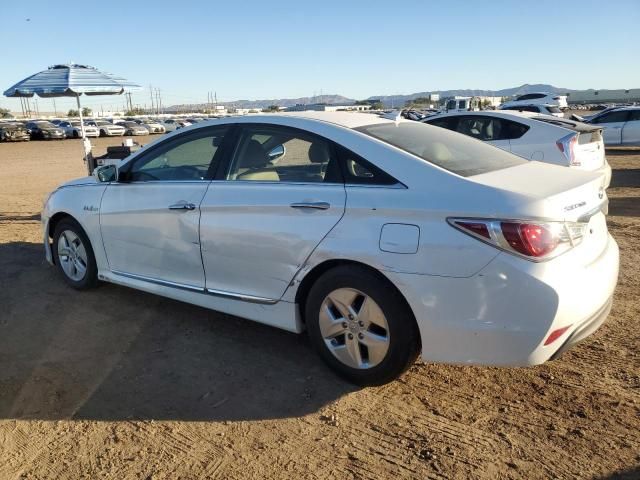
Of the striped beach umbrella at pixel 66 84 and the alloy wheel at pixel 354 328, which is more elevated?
the striped beach umbrella at pixel 66 84

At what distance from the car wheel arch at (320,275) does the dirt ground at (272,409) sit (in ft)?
1.61

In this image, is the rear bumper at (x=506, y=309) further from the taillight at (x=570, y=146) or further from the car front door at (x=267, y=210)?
the taillight at (x=570, y=146)

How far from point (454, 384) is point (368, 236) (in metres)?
1.11

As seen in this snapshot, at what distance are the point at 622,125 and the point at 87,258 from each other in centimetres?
1775

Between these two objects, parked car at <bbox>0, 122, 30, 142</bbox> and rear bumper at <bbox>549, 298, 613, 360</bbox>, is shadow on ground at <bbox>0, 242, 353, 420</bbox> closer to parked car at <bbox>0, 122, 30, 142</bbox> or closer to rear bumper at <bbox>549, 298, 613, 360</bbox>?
rear bumper at <bbox>549, 298, 613, 360</bbox>

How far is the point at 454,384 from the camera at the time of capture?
11.2 feet

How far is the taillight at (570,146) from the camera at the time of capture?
27.1ft

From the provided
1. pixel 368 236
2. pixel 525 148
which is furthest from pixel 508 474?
pixel 525 148

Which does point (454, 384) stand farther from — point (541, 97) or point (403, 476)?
point (541, 97)

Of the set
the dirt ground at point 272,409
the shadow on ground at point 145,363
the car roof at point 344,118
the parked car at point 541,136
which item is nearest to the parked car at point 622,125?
the parked car at point 541,136

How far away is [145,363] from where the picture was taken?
379 centimetres

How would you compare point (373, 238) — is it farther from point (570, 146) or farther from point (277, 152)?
point (570, 146)

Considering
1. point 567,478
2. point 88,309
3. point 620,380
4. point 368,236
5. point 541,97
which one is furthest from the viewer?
point 541,97

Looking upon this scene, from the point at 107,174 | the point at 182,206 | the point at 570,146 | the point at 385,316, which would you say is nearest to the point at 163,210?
the point at 182,206
